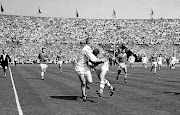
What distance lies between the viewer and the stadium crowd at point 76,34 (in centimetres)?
8731

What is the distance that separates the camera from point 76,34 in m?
93.6

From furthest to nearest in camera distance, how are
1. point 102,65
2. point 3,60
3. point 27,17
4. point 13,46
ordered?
point 27,17
point 13,46
point 3,60
point 102,65

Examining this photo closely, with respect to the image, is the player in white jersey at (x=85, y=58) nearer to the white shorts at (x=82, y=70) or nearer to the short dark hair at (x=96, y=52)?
the white shorts at (x=82, y=70)

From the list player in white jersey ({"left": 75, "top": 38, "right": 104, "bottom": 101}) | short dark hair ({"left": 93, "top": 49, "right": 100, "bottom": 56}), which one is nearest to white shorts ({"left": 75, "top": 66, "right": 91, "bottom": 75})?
player in white jersey ({"left": 75, "top": 38, "right": 104, "bottom": 101})

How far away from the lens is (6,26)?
9288cm

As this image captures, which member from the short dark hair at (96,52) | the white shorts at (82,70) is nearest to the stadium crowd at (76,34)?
the short dark hair at (96,52)

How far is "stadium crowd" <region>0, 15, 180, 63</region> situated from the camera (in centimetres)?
8731

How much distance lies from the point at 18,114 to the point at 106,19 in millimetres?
94494

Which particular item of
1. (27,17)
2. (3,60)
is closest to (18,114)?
(3,60)

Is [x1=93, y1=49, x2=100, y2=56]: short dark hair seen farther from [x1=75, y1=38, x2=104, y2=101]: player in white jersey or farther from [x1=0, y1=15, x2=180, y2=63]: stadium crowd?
[x1=0, y1=15, x2=180, y2=63]: stadium crowd

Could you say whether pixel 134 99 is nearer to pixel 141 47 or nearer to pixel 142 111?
pixel 142 111

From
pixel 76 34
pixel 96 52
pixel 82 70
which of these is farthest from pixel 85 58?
pixel 76 34

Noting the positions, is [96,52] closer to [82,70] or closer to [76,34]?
[82,70]

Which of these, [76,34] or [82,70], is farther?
[76,34]
